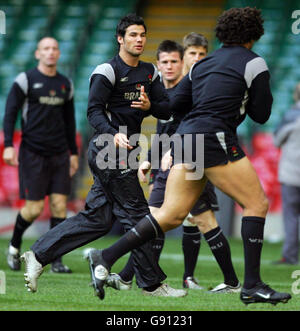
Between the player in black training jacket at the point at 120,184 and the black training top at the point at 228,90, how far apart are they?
63 centimetres

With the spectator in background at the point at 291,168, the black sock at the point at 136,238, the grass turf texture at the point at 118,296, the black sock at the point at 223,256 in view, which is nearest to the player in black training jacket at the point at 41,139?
the grass turf texture at the point at 118,296

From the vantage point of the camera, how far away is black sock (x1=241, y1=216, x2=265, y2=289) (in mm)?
5430

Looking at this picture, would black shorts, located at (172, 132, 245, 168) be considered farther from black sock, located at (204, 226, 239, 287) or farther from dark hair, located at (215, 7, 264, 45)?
black sock, located at (204, 226, 239, 287)

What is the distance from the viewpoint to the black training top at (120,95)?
5945 mm

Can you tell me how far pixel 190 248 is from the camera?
7.51 metres

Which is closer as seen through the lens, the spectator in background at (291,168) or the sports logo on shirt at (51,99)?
the sports logo on shirt at (51,99)

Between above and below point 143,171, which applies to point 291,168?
below

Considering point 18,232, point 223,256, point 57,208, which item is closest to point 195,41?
point 223,256

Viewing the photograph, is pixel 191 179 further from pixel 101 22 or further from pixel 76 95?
pixel 101 22

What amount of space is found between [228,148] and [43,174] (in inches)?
143

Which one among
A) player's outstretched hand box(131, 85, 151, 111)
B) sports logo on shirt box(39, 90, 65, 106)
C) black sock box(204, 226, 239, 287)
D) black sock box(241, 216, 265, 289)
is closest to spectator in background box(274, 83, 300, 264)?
sports logo on shirt box(39, 90, 65, 106)

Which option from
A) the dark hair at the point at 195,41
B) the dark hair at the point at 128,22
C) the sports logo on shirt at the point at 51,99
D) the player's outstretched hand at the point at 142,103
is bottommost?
the sports logo on shirt at the point at 51,99

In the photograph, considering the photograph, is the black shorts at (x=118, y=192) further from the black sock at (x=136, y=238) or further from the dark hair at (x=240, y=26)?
the dark hair at (x=240, y=26)

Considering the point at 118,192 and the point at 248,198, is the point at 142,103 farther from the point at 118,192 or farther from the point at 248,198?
the point at 248,198
